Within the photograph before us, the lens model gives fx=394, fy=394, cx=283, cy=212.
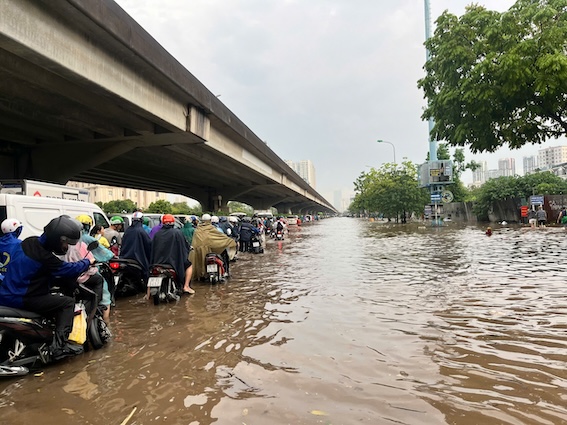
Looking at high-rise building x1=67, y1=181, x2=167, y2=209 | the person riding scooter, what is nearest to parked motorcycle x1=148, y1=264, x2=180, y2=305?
the person riding scooter

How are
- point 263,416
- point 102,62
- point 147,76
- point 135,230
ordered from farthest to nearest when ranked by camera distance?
point 147,76, point 102,62, point 135,230, point 263,416

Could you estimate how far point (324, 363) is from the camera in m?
3.93

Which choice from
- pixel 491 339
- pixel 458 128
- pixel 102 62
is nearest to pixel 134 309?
pixel 491 339

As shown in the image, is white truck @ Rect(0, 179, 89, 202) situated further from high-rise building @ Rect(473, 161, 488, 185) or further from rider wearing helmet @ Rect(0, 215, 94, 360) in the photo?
high-rise building @ Rect(473, 161, 488, 185)

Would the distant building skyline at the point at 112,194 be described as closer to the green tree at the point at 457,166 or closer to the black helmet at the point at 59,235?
the green tree at the point at 457,166

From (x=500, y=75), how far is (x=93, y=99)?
37.8 ft

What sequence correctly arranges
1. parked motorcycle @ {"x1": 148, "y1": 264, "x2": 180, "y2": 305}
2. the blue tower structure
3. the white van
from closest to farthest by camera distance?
1. the white van
2. parked motorcycle @ {"x1": 148, "y1": 264, "x2": 180, "y2": 305}
3. the blue tower structure

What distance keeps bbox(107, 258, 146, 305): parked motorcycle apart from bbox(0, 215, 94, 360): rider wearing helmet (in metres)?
3.04

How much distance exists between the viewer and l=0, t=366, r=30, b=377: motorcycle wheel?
3.68 m

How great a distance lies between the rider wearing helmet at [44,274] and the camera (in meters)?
3.77

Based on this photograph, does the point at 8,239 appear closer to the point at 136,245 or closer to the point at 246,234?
the point at 136,245

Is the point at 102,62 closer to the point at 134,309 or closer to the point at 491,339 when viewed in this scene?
the point at 134,309

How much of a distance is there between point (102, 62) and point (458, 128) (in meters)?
10.2

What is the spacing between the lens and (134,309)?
6672mm
